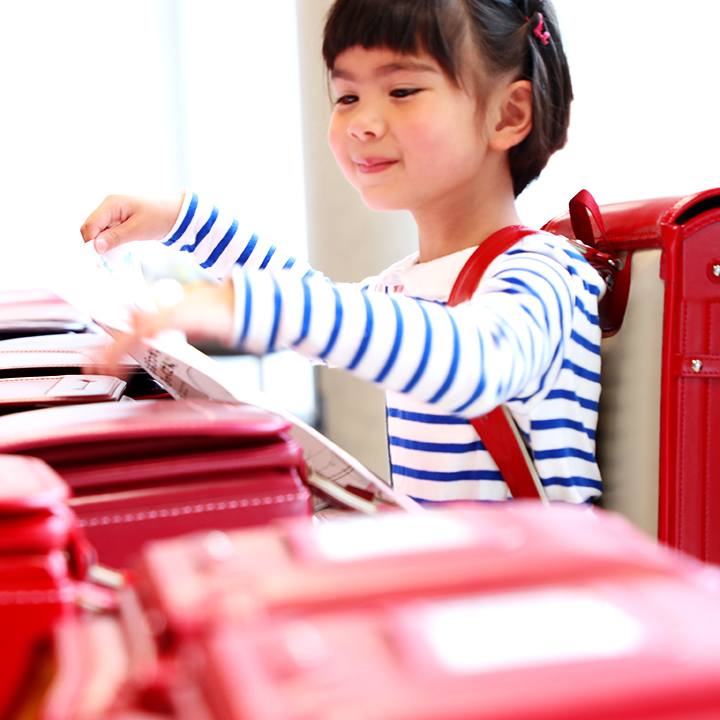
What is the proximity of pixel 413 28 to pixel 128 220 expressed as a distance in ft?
1.46

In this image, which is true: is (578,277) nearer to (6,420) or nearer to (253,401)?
(253,401)

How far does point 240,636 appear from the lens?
241 millimetres

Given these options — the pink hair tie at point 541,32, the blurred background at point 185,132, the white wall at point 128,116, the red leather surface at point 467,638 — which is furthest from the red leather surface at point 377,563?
the white wall at point 128,116

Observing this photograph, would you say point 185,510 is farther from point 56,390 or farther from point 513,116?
point 513,116

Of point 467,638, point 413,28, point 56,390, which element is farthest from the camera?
point 413,28

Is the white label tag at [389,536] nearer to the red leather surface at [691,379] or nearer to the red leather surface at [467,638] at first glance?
the red leather surface at [467,638]

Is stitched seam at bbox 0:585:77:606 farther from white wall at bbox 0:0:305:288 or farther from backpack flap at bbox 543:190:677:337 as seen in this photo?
white wall at bbox 0:0:305:288

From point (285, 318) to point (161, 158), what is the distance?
3.06 meters

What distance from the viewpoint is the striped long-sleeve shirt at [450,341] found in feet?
1.91

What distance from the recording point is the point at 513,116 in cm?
100

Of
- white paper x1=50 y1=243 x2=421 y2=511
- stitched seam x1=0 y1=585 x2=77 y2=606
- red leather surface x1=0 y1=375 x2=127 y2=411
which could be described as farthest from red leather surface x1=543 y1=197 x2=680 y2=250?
stitched seam x1=0 y1=585 x2=77 y2=606

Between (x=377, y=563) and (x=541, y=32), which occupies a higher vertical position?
(x=541, y=32)

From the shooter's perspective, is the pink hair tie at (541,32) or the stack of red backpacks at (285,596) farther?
the pink hair tie at (541,32)

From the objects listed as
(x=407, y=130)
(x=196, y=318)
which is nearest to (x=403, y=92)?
(x=407, y=130)
